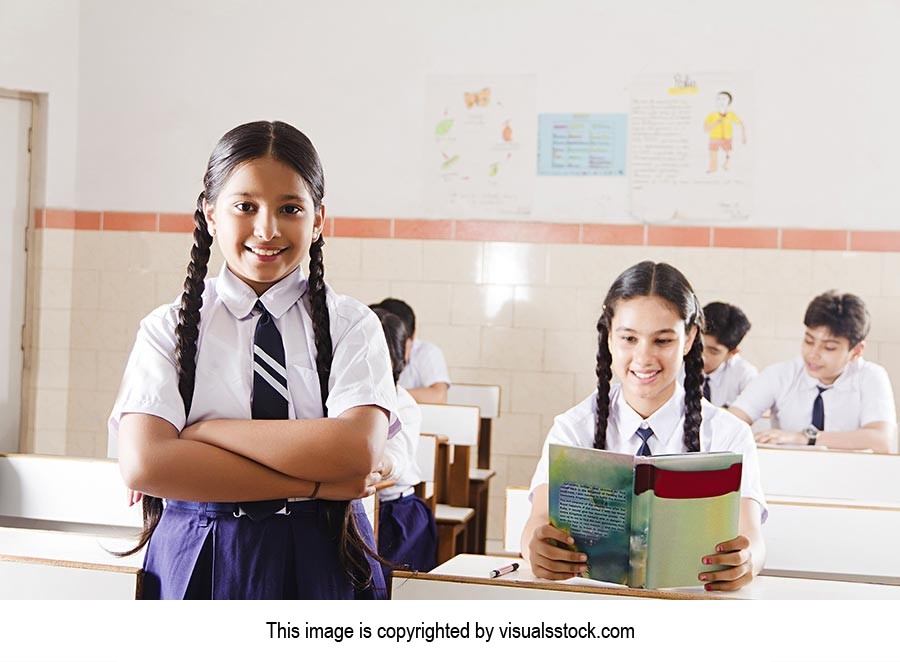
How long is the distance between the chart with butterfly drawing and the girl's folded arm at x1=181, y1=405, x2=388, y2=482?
14.4ft

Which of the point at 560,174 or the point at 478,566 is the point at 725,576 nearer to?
the point at 478,566

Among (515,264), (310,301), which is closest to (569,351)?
(515,264)

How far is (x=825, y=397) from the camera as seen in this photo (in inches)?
188

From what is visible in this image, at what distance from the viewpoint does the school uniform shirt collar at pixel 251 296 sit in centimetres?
168

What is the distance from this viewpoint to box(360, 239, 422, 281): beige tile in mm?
6020

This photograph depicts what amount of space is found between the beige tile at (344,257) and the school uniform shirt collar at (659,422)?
12.7 feet

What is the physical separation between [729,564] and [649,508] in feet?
0.68

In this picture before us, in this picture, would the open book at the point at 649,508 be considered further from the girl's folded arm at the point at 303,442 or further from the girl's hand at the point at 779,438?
the girl's hand at the point at 779,438

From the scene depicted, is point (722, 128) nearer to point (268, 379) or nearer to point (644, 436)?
point (644, 436)

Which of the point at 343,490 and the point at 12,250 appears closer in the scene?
the point at 343,490

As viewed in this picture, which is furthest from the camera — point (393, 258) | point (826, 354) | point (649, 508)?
point (393, 258)

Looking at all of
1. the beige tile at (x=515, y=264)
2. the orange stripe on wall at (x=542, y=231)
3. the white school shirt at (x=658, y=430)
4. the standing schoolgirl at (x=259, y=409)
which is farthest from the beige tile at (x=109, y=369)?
the standing schoolgirl at (x=259, y=409)
